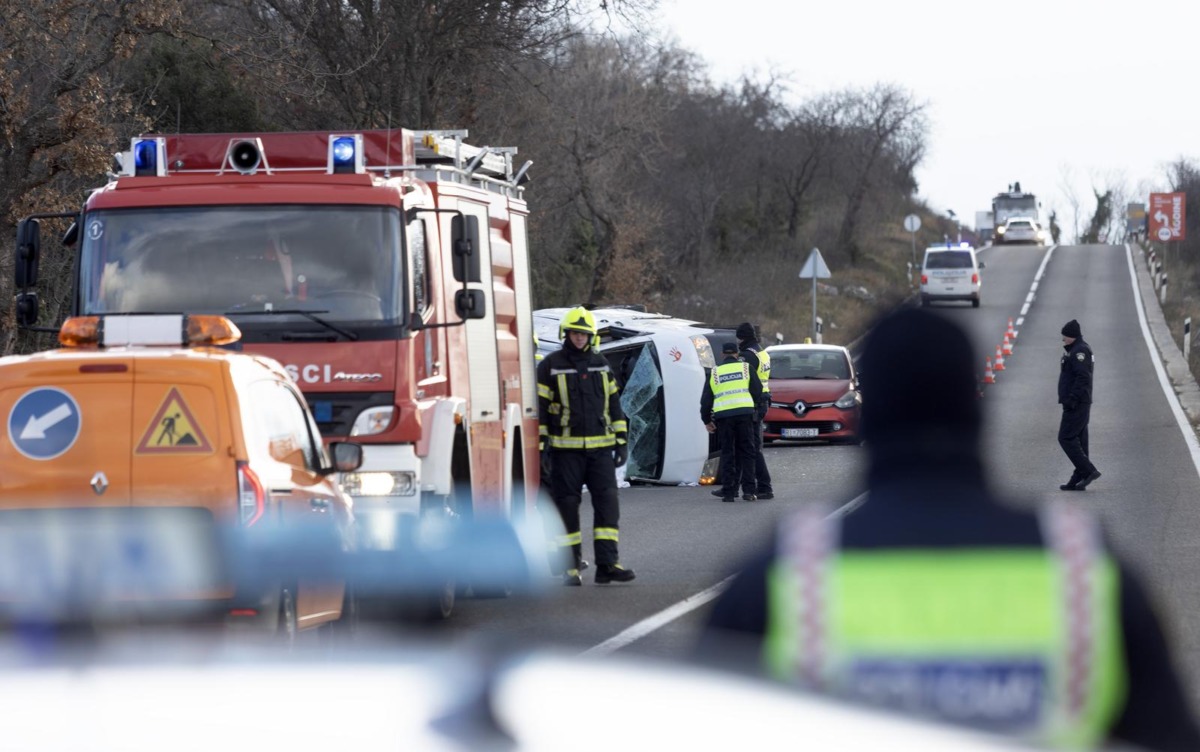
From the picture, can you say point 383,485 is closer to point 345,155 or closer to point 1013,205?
point 345,155

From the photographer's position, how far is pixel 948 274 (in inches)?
2247

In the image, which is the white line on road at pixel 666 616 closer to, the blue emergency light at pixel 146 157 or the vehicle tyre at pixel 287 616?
the vehicle tyre at pixel 287 616

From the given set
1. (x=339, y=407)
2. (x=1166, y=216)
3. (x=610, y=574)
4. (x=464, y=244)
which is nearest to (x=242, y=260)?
(x=339, y=407)

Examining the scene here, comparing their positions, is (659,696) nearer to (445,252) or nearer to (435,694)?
(435,694)

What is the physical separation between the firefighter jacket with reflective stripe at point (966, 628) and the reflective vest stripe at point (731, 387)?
16290 mm

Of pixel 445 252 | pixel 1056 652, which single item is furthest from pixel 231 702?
pixel 445 252

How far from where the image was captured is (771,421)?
27.1 m

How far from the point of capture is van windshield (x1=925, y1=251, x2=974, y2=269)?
5722 cm

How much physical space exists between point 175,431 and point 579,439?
18.6 ft

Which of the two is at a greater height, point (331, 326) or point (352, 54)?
point (352, 54)

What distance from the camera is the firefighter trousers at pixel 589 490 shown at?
12930mm

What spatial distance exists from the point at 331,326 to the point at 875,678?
785cm

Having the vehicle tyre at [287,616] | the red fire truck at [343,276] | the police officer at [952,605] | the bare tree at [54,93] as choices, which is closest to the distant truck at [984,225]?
the bare tree at [54,93]

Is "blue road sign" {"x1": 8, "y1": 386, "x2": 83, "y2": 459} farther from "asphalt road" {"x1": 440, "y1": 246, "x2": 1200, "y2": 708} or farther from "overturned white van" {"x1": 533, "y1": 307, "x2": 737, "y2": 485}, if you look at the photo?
"overturned white van" {"x1": 533, "y1": 307, "x2": 737, "y2": 485}
